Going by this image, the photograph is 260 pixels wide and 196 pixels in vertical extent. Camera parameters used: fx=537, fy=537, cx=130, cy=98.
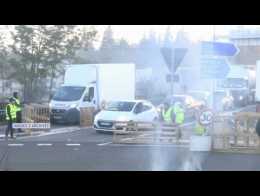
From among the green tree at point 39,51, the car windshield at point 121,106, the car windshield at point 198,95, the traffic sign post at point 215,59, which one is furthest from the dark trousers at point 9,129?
the car windshield at point 198,95

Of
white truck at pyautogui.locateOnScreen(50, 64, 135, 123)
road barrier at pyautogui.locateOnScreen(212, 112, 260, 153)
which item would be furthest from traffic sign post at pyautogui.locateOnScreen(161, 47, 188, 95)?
white truck at pyautogui.locateOnScreen(50, 64, 135, 123)

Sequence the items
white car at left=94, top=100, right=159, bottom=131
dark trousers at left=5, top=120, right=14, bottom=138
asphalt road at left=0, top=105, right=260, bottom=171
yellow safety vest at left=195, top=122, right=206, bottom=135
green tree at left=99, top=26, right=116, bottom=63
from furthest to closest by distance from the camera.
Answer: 1. green tree at left=99, top=26, right=116, bottom=63
2. white car at left=94, top=100, right=159, bottom=131
3. dark trousers at left=5, top=120, right=14, bottom=138
4. yellow safety vest at left=195, top=122, right=206, bottom=135
5. asphalt road at left=0, top=105, right=260, bottom=171

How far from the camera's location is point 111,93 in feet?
87.8

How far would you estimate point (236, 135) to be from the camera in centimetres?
1566

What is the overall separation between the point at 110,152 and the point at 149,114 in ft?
22.1

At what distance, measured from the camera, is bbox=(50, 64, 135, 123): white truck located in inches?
995

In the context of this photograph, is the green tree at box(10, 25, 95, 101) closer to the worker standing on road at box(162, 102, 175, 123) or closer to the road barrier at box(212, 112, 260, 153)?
the worker standing on road at box(162, 102, 175, 123)

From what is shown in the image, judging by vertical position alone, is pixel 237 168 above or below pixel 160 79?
below

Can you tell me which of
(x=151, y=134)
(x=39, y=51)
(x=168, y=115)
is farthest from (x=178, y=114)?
(x=39, y=51)

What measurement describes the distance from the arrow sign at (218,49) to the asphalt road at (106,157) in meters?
2.80

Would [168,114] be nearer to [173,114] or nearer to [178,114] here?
[173,114]

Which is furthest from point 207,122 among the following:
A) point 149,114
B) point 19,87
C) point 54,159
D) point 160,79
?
point 19,87
